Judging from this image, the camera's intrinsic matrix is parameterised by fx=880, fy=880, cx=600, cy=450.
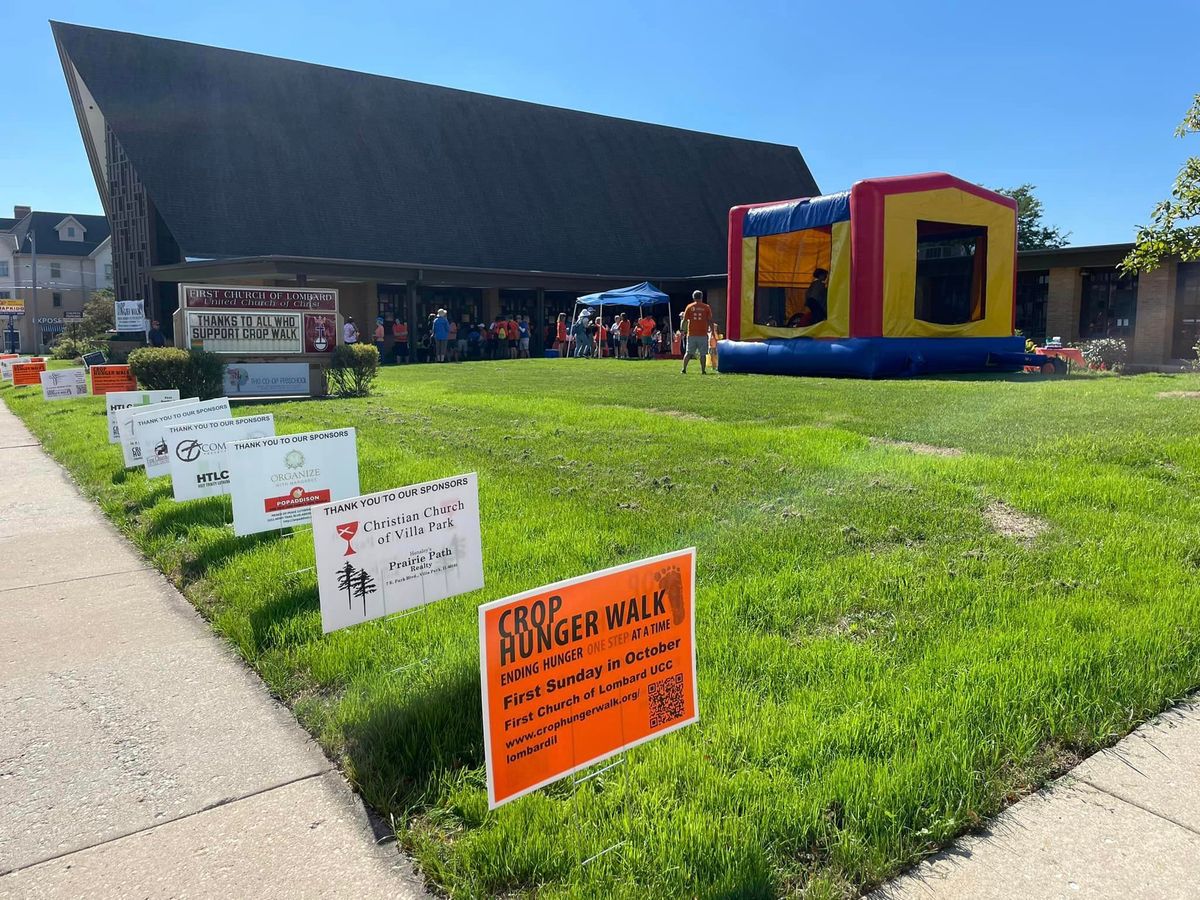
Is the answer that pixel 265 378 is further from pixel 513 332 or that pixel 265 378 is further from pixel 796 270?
pixel 513 332

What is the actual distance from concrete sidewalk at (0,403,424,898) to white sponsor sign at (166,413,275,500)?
1.58m

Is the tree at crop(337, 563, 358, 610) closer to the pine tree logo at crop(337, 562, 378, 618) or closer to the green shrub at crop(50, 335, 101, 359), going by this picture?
the pine tree logo at crop(337, 562, 378, 618)

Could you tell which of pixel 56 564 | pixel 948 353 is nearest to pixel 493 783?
pixel 56 564

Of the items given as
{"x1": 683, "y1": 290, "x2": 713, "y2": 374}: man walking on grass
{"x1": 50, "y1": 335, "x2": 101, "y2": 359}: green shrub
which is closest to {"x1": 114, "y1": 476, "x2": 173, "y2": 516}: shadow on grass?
{"x1": 683, "y1": 290, "x2": 713, "y2": 374}: man walking on grass

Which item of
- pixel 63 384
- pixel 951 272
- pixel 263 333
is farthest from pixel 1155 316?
pixel 63 384

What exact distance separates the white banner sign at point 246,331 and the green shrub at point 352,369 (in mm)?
652

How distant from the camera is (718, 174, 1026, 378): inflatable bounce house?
15227 mm

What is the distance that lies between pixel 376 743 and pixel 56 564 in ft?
12.2

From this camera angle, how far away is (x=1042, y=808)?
264 centimetres

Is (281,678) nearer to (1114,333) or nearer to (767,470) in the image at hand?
(767,470)

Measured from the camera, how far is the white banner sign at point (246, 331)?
13.8 m

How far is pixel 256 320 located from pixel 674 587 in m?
13.2

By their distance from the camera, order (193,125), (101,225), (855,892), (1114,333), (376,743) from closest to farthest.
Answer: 1. (855,892)
2. (376,743)
3. (1114,333)
4. (193,125)
5. (101,225)

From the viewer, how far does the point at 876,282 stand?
1513 cm
